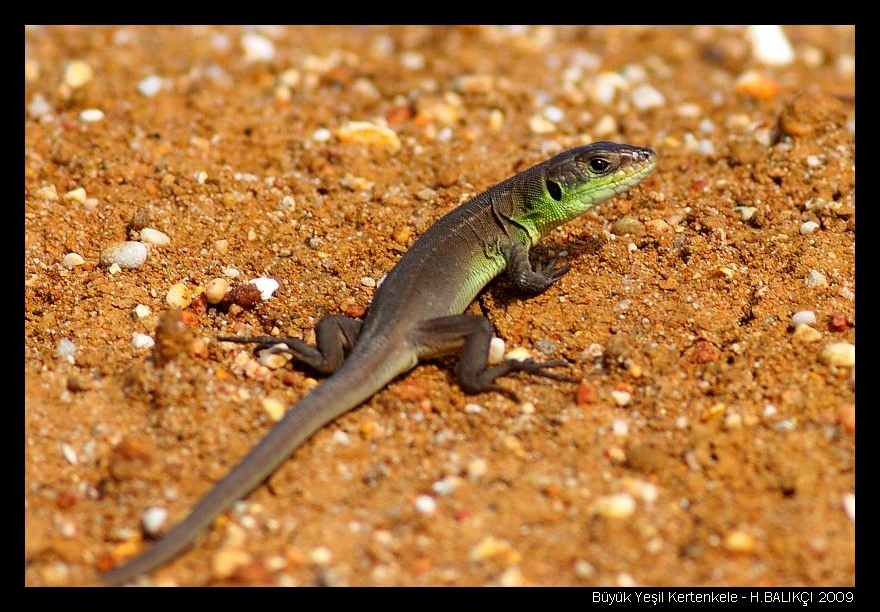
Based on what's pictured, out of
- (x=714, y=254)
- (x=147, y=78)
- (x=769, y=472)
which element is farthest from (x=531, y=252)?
(x=147, y=78)

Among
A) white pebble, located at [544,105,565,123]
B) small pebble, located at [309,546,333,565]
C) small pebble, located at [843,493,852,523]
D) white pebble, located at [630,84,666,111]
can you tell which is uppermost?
small pebble, located at [843,493,852,523]

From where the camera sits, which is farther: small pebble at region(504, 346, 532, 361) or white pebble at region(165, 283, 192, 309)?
white pebble at region(165, 283, 192, 309)

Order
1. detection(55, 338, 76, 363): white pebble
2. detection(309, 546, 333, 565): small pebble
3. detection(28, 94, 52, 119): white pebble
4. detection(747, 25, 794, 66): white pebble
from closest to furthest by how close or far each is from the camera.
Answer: detection(309, 546, 333, 565): small pebble
detection(55, 338, 76, 363): white pebble
detection(28, 94, 52, 119): white pebble
detection(747, 25, 794, 66): white pebble

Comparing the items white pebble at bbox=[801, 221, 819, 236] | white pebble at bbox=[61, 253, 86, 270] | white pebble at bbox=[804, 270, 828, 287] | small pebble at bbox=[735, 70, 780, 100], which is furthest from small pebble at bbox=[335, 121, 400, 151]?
small pebble at bbox=[735, 70, 780, 100]

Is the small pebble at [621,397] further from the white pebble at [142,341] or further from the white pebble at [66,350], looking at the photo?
the white pebble at [66,350]

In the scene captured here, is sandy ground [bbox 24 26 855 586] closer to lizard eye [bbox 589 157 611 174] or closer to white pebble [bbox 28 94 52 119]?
white pebble [bbox 28 94 52 119]

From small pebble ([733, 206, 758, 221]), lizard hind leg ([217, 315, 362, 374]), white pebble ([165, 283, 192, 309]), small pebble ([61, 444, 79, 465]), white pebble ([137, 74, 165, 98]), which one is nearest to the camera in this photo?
small pebble ([61, 444, 79, 465])
